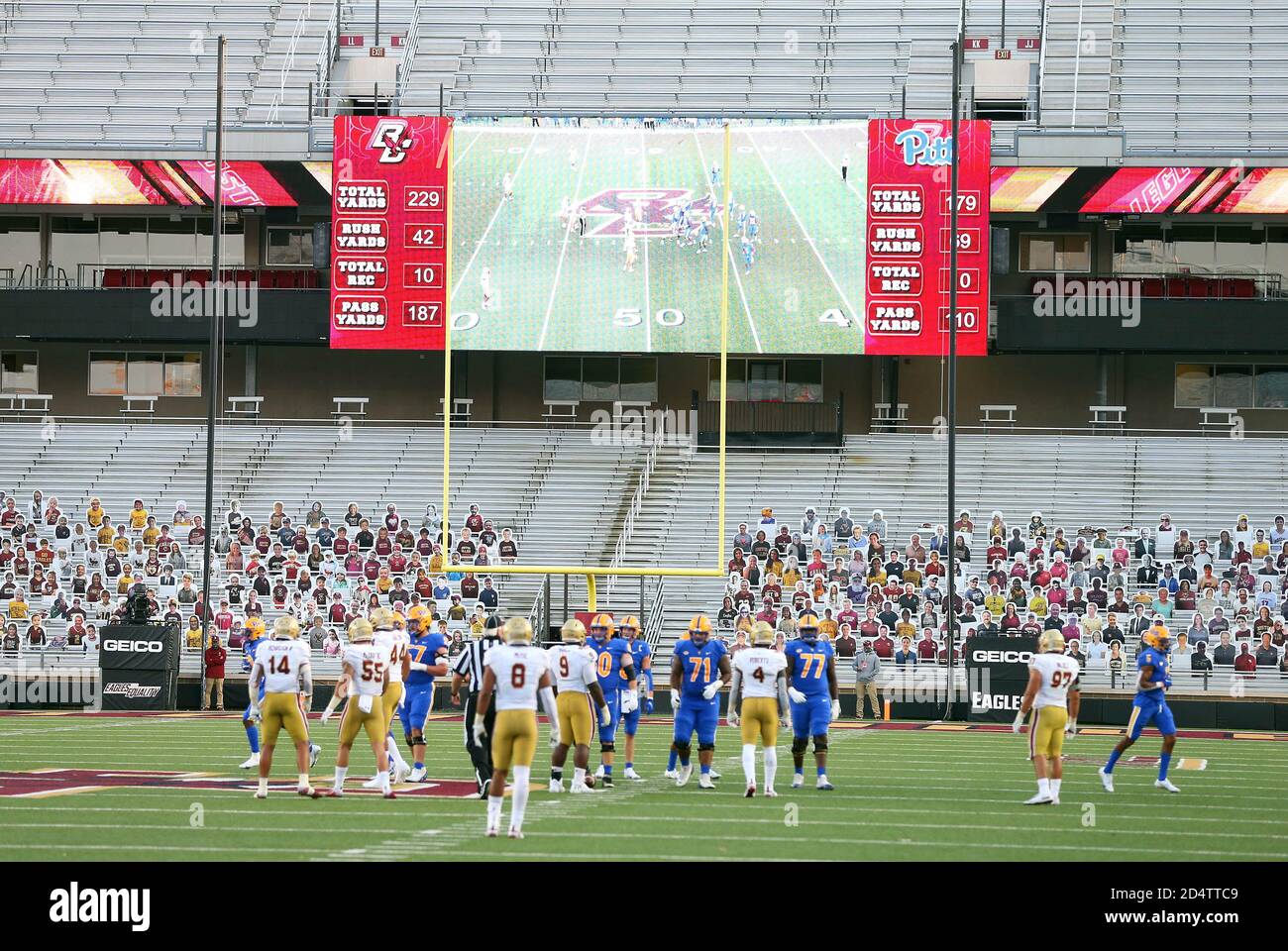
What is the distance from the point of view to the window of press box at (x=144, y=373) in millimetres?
37719

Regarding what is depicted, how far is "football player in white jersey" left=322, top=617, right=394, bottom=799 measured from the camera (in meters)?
13.9

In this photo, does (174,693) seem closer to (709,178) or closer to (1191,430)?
(709,178)

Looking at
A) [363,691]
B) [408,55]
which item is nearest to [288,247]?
[408,55]

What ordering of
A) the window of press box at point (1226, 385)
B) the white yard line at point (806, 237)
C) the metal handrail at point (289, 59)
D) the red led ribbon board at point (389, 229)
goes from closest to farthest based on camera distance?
the white yard line at point (806, 237) < the red led ribbon board at point (389, 229) < the metal handrail at point (289, 59) < the window of press box at point (1226, 385)

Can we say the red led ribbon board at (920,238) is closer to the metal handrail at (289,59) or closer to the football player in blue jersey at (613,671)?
the metal handrail at (289,59)

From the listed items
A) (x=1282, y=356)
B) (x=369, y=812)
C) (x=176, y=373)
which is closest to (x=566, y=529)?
(x=176, y=373)

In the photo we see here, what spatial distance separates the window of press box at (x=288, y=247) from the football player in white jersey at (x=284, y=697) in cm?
2384

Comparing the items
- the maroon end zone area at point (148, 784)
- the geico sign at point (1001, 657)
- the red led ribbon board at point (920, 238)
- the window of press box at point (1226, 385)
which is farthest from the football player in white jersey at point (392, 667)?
the window of press box at point (1226, 385)

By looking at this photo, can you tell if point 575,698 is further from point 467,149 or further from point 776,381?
point 776,381

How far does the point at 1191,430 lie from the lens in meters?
35.1

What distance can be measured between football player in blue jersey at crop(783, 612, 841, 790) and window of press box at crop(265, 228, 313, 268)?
23744 mm

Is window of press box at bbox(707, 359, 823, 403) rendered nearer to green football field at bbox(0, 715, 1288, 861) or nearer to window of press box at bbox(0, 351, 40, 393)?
window of press box at bbox(0, 351, 40, 393)

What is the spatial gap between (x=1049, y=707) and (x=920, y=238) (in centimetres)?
1812

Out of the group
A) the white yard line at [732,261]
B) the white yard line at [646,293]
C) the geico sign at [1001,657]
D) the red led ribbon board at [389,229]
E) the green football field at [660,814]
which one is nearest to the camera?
the green football field at [660,814]
